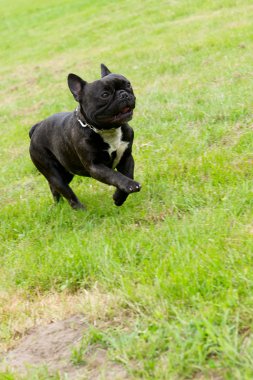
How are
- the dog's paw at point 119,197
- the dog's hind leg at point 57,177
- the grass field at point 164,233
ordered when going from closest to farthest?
the grass field at point 164,233 < the dog's paw at point 119,197 < the dog's hind leg at point 57,177

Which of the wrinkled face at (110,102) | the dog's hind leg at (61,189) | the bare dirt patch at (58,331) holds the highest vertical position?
the wrinkled face at (110,102)

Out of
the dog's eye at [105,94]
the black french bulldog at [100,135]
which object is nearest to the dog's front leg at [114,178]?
the black french bulldog at [100,135]

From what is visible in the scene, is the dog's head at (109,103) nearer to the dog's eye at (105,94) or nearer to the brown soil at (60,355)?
the dog's eye at (105,94)

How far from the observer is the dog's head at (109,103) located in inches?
206

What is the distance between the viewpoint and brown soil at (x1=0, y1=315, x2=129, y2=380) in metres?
3.16

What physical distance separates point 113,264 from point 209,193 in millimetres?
1522

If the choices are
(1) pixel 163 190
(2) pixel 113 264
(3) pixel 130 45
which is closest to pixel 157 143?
(1) pixel 163 190

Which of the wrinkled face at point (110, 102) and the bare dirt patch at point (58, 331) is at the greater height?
the wrinkled face at point (110, 102)

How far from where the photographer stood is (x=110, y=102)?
207 inches

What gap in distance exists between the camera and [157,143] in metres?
7.41

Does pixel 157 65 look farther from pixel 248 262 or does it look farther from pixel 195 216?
pixel 248 262

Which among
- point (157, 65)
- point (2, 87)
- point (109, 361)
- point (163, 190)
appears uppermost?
point (109, 361)

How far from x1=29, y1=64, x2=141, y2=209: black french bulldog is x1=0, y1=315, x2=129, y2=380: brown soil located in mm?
1775

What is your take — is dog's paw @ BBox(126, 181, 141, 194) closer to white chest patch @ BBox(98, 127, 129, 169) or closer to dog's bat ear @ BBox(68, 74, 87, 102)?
white chest patch @ BBox(98, 127, 129, 169)
